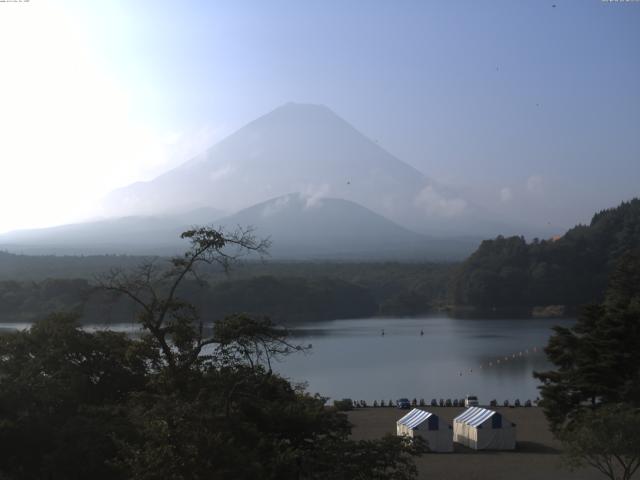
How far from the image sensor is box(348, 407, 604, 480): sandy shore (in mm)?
8703

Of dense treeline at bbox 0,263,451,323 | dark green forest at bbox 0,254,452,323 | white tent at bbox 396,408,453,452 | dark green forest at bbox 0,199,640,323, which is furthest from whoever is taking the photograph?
dark green forest at bbox 0,199,640,323

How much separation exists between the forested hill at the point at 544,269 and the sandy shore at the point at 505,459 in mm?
31357

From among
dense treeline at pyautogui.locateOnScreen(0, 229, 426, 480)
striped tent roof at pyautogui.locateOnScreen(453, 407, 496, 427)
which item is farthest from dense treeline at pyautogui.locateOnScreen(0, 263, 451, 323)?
dense treeline at pyautogui.locateOnScreen(0, 229, 426, 480)

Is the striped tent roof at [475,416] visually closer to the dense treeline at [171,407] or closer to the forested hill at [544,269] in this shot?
the dense treeline at [171,407]

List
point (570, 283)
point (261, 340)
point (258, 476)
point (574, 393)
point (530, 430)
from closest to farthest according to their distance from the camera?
point (258, 476) → point (261, 340) → point (574, 393) → point (530, 430) → point (570, 283)

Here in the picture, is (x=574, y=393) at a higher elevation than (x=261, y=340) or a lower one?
lower

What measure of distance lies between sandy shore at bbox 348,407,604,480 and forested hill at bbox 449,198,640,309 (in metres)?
31.4

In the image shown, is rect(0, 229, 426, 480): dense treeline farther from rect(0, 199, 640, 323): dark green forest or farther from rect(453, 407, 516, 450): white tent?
rect(0, 199, 640, 323): dark green forest

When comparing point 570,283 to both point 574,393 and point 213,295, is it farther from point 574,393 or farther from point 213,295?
point 574,393

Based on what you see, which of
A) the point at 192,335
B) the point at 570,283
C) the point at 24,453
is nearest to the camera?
the point at 192,335

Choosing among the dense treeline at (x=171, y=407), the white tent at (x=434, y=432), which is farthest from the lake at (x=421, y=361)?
the dense treeline at (x=171, y=407)

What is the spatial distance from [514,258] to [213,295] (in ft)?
60.7

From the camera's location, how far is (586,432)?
695cm

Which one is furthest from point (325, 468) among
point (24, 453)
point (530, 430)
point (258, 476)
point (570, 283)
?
point (570, 283)
